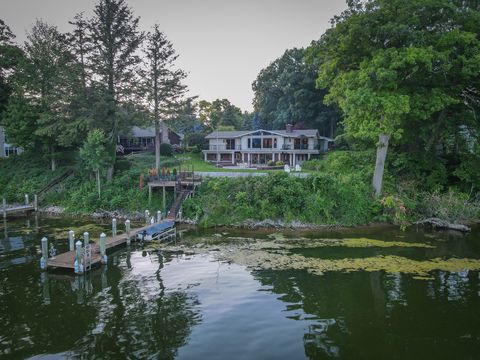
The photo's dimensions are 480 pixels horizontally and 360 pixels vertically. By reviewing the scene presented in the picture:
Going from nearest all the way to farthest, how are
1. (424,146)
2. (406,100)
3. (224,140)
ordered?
(406,100)
(424,146)
(224,140)

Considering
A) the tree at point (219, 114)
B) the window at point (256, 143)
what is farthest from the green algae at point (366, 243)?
the tree at point (219, 114)

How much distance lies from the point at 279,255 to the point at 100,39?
27.8 m

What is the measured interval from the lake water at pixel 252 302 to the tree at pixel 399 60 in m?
9.30

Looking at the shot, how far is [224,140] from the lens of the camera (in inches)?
2126

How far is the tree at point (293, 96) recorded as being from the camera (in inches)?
2324

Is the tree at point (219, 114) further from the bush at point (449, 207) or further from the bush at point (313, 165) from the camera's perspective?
the bush at point (449, 207)

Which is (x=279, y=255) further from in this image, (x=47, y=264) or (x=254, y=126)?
(x=254, y=126)

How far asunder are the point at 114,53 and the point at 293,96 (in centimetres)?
3589

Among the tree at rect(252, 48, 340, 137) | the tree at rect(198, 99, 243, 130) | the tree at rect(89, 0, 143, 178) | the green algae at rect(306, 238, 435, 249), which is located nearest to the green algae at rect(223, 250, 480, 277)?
the green algae at rect(306, 238, 435, 249)

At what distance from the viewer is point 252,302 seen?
1264 centimetres

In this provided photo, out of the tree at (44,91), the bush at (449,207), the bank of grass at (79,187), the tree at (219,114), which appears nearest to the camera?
the bush at (449,207)

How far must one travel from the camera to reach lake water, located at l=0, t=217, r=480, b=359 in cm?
962

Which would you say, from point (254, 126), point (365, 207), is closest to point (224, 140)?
point (254, 126)

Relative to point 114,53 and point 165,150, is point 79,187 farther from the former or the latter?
point 165,150
